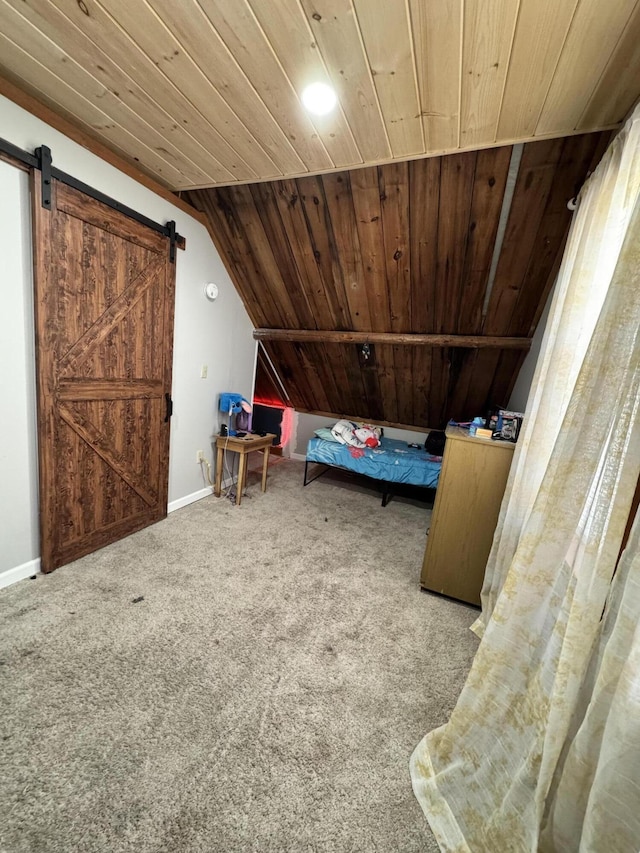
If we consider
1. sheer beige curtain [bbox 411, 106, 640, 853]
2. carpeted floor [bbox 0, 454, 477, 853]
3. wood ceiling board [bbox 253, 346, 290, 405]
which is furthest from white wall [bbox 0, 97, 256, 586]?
sheer beige curtain [bbox 411, 106, 640, 853]

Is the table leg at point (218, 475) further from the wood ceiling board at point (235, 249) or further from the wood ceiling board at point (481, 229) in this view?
the wood ceiling board at point (481, 229)

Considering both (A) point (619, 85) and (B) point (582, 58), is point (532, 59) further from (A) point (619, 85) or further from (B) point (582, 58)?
(A) point (619, 85)

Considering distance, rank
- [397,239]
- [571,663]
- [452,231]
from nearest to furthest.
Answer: [571,663]
[452,231]
[397,239]

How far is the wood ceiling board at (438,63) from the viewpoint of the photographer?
104 cm

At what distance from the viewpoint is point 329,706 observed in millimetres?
1312

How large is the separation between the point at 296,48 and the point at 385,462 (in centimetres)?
293

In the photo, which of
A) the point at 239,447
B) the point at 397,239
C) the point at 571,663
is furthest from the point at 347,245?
the point at 571,663

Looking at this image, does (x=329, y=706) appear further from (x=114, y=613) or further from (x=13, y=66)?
(x=13, y=66)

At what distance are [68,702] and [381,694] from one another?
49.5 inches

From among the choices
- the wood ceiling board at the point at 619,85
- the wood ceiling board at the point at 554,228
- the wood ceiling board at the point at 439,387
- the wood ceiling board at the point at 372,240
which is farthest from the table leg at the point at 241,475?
the wood ceiling board at the point at 619,85

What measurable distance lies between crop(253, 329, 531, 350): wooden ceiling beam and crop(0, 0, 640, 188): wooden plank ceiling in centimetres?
149

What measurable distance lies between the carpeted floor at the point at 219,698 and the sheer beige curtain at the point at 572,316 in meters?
0.68

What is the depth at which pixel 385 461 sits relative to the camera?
3375mm

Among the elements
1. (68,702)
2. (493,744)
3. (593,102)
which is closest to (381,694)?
(493,744)
